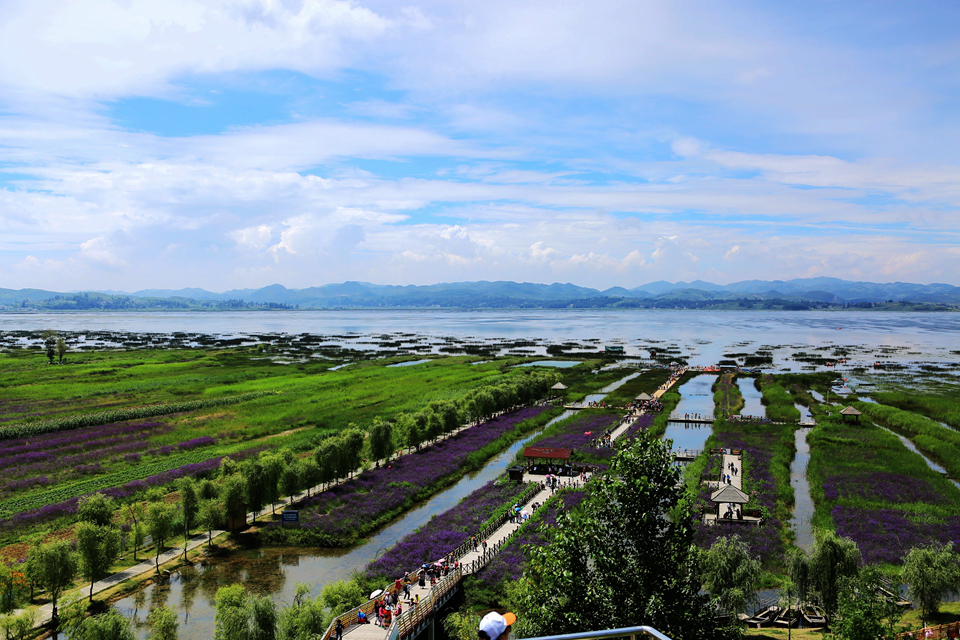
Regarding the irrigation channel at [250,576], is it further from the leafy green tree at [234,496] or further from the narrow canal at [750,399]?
the narrow canal at [750,399]

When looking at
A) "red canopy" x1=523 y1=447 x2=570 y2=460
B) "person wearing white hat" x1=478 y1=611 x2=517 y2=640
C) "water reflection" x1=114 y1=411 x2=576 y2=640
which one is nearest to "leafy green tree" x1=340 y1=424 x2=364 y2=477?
"water reflection" x1=114 y1=411 x2=576 y2=640

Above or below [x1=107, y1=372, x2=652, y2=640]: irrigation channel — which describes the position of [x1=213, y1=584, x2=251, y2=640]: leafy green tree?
above

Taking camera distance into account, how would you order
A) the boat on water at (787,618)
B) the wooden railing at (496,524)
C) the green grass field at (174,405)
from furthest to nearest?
the green grass field at (174,405) < the wooden railing at (496,524) < the boat on water at (787,618)

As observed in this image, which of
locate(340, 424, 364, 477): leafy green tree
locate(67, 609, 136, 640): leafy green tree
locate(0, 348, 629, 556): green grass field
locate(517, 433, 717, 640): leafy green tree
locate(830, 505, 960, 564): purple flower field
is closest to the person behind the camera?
locate(517, 433, 717, 640): leafy green tree

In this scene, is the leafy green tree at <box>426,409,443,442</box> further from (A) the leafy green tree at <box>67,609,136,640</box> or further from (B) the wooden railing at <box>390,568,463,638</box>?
(A) the leafy green tree at <box>67,609,136,640</box>

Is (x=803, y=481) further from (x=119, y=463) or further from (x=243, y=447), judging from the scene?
(x=119, y=463)

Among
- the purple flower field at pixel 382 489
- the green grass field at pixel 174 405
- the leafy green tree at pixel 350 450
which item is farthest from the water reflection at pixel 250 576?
the green grass field at pixel 174 405
